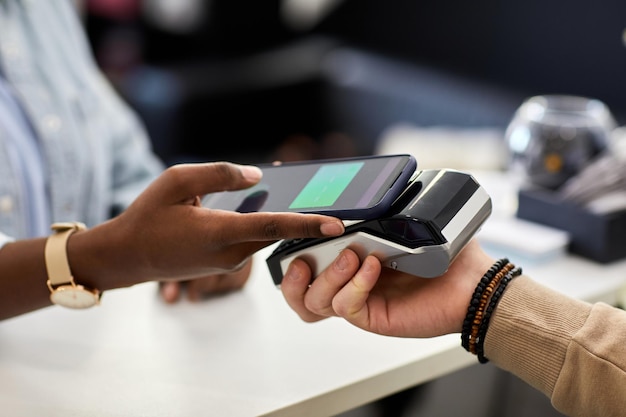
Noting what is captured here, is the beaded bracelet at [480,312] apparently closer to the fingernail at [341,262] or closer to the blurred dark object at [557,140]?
the fingernail at [341,262]

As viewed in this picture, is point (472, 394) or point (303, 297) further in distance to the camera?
point (472, 394)

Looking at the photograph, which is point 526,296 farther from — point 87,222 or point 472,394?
point 87,222

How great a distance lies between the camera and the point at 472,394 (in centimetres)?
115

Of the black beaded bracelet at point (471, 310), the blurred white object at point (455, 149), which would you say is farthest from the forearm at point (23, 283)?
the blurred white object at point (455, 149)

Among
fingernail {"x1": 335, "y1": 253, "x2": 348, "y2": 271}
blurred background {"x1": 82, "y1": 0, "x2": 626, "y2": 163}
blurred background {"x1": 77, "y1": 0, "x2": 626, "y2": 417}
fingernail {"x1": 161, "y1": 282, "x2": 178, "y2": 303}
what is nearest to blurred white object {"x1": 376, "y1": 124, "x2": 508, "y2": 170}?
blurred background {"x1": 77, "y1": 0, "x2": 626, "y2": 417}

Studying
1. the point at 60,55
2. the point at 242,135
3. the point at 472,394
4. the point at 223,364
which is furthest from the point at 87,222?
the point at 242,135

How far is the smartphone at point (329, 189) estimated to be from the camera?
28.1 inches

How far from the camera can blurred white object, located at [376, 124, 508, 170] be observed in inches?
81.6

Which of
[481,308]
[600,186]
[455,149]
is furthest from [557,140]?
[455,149]

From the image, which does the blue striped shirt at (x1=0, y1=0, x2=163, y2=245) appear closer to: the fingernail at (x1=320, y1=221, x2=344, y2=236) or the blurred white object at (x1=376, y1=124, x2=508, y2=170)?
the fingernail at (x1=320, y1=221, x2=344, y2=236)

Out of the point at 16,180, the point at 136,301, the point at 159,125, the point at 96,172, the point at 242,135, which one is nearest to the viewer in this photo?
the point at 136,301

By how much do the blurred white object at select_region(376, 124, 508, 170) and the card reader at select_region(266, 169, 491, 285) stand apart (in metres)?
1.27

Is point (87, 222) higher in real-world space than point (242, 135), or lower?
higher

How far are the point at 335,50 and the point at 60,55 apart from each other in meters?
2.27
